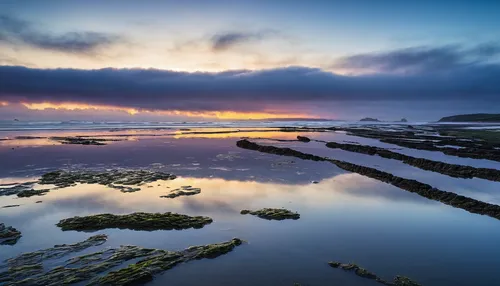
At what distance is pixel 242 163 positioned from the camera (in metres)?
21.7

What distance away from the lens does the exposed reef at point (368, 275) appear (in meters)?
6.37

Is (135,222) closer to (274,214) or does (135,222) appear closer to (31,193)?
(274,214)

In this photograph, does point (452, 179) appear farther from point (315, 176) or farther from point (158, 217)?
point (158, 217)

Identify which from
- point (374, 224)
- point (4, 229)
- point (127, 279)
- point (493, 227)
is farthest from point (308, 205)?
A: point (4, 229)

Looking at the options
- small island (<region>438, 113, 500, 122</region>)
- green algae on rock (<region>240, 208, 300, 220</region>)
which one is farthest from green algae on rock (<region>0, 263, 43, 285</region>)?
small island (<region>438, 113, 500, 122</region>)

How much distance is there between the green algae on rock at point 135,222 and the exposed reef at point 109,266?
4.91 ft

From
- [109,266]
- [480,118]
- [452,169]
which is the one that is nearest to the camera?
A: [109,266]

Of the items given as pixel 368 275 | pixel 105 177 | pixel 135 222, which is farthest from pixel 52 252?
pixel 105 177

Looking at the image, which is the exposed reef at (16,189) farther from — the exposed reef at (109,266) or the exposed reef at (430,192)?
the exposed reef at (430,192)

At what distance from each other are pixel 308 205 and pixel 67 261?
26.6 ft

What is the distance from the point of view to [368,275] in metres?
6.70

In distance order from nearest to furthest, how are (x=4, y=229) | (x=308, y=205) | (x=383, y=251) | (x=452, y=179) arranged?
(x=383, y=251) → (x=4, y=229) → (x=308, y=205) → (x=452, y=179)

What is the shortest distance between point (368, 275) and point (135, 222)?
6978 millimetres

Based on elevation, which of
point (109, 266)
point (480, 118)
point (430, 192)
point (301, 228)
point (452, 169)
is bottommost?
point (109, 266)
